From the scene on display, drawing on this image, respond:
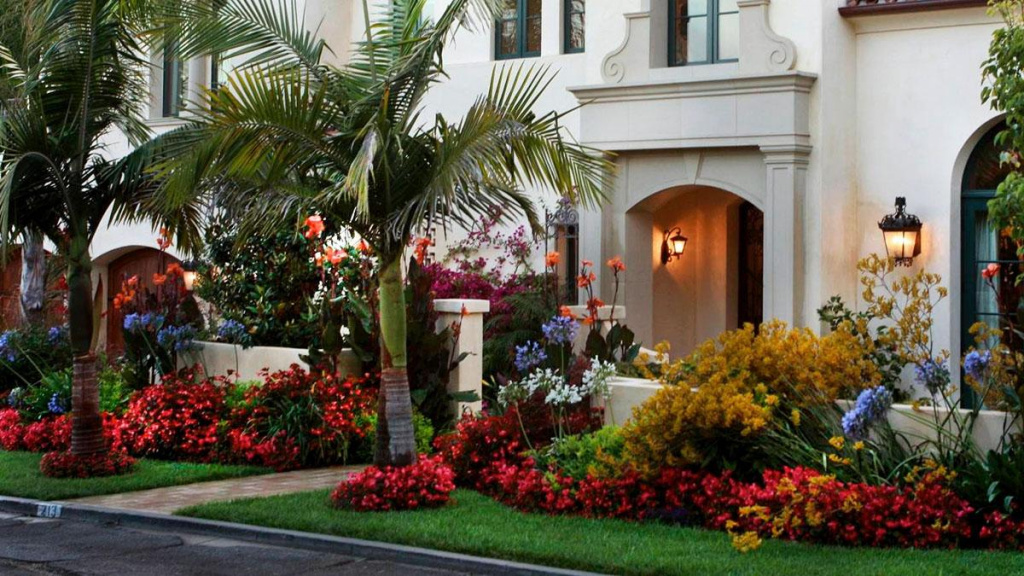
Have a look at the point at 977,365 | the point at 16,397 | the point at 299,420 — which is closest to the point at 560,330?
the point at 299,420

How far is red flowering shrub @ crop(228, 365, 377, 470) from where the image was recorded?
44.5 feet

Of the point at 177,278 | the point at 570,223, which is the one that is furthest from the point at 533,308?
the point at 177,278

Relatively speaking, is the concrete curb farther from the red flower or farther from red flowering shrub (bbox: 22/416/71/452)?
the red flower

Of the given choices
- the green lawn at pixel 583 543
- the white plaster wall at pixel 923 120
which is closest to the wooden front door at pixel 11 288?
the green lawn at pixel 583 543

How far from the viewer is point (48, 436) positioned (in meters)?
14.9

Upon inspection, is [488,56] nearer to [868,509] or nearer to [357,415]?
[357,415]

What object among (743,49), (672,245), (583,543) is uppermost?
(743,49)

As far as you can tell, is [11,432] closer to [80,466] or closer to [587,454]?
[80,466]

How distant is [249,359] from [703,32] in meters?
6.46

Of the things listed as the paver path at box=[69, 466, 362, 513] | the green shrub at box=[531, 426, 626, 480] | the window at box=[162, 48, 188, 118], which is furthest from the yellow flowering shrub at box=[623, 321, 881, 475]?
the window at box=[162, 48, 188, 118]

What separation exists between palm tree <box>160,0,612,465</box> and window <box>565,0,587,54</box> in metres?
6.49

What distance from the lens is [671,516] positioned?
10.0 metres

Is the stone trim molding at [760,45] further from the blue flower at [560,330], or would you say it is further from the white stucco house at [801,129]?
the blue flower at [560,330]

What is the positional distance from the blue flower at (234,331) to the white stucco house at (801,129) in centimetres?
374
